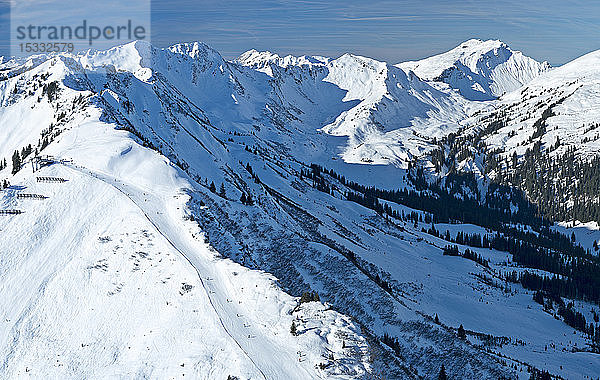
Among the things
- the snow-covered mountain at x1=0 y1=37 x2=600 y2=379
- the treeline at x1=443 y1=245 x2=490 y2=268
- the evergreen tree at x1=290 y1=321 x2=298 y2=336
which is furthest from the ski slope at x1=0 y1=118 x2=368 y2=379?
the treeline at x1=443 y1=245 x2=490 y2=268

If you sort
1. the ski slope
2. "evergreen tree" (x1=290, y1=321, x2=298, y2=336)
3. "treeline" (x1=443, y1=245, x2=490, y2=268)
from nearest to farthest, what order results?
the ski slope → "evergreen tree" (x1=290, y1=321, x2=298, y2=336) → "treeline" (x1=443, y1=245, x2=490, y2=268)

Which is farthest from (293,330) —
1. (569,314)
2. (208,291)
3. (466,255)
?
(466,255)

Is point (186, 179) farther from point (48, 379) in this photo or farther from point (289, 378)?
point (289, 378)

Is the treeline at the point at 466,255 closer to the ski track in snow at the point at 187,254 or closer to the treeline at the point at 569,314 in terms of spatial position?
the treeline at the point at 569,314

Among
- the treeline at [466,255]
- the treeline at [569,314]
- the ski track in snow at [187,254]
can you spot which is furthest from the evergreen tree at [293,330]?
the treeline at [466,255]

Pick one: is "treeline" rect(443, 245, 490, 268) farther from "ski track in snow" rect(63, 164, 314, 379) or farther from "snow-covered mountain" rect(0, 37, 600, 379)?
"ski track in snow" rect(63, 164, 314, 379)

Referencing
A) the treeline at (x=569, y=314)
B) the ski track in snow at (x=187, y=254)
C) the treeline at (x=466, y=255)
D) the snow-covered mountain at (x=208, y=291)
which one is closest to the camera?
the ski track in snow at (x=187, y=254)

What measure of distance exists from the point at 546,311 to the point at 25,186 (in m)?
122

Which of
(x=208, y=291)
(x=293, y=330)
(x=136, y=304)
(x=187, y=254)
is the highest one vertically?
(x=293, y=330)

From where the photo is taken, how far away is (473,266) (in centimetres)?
14662

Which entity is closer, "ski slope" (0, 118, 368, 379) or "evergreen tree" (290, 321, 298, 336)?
"ski slope" (0, 118, 368, 379)

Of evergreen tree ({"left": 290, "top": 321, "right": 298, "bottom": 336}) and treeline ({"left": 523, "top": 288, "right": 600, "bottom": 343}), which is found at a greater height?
evergreen tree ({"left": 290, "top": 321, "right": 298, "bottom": 336})

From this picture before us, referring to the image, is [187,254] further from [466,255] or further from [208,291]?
[466,255]

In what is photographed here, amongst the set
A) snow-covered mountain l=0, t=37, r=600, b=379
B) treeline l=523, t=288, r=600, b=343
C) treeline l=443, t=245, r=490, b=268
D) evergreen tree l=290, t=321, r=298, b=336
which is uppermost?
evergreen tree l=290, t=321, r=298, b=336
